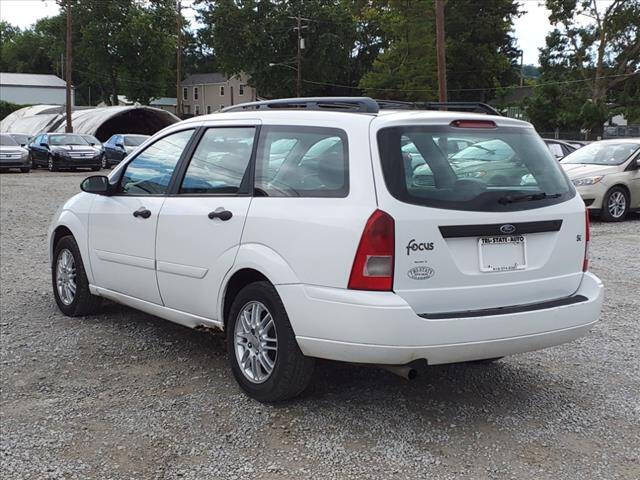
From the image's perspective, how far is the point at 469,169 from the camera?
4.16 meters

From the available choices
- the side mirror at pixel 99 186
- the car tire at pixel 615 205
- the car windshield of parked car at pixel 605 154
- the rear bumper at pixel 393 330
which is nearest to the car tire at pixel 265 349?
the rear bumper at pixel 393 330

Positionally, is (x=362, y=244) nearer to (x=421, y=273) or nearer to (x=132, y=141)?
(x=421, y=273)

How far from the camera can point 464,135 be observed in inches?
166

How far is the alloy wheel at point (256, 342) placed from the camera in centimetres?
432

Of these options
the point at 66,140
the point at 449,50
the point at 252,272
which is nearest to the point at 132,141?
the point at 66,140

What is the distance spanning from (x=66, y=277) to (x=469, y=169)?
A: 12.8 feet

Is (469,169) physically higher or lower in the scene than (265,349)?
higher

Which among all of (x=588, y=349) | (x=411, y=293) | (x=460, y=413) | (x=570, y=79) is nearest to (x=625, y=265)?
(x=588, y=349)

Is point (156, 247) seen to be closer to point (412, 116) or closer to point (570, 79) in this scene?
point (412, 116)

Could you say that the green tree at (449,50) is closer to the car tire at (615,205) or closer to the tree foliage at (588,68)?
the tree foliage at (588,68)

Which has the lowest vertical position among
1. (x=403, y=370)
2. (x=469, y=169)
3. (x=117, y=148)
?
(x=403, y=370)

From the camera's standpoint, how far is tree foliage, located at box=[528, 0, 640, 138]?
1853 inches

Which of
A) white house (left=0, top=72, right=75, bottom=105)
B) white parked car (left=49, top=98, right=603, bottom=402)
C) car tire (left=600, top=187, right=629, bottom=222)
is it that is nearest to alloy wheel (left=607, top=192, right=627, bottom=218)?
car tire (left=600, top=187, right=629, bottom=222)

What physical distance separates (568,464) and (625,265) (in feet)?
19.5
